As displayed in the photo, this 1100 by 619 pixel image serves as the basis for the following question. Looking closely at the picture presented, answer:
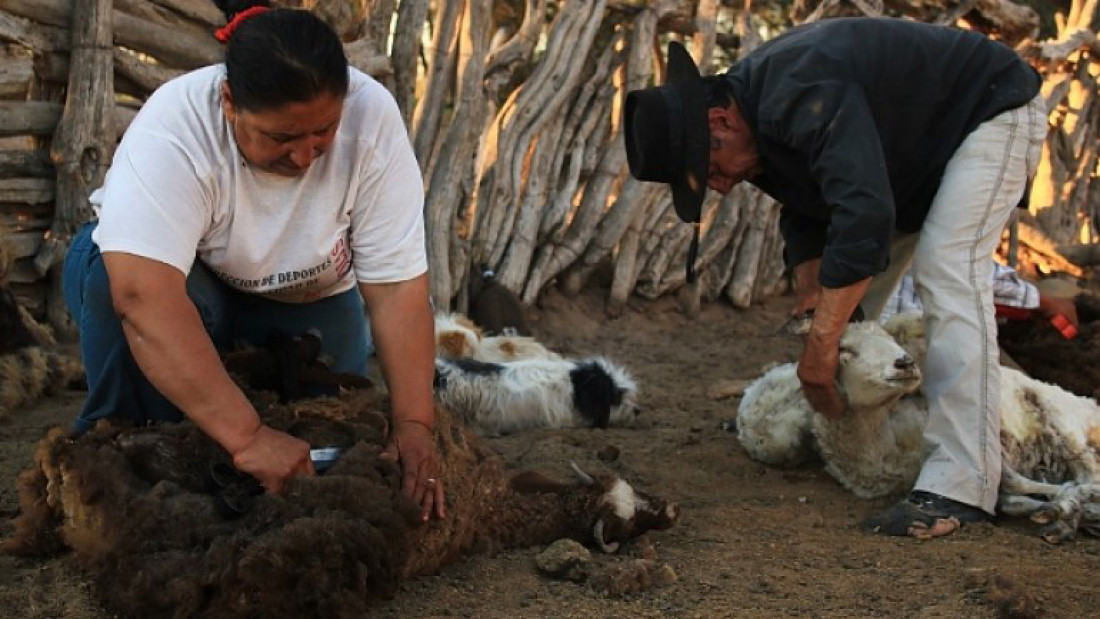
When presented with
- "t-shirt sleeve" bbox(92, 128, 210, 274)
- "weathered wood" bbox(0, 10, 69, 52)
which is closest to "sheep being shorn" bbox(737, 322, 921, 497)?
"t-shirt sleeve" bbox(92, 128, 210, 274)

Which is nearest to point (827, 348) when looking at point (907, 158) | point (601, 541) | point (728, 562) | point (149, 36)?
point (907, 158)

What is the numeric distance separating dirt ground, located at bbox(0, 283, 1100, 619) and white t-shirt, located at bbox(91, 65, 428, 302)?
0.95 meters

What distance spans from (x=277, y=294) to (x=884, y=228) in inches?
78.5

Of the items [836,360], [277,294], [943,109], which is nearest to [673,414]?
[836,360]

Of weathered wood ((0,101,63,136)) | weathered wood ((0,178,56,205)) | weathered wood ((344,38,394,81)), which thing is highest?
weathered wood ((344,38,394,81))

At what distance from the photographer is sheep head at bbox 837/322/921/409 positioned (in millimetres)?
4477

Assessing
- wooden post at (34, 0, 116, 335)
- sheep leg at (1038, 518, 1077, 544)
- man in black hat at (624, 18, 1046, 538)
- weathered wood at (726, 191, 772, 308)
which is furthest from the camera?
weathered wood at (726, 191, 772, 308)

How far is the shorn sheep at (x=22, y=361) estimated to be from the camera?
535 centimetres

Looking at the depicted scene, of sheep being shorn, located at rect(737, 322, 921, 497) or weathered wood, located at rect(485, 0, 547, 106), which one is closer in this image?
sheep being shorn, located at rect(737, 322, 921, 497)

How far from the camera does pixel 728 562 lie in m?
3.76

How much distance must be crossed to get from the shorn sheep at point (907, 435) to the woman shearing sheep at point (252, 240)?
6.25 feet

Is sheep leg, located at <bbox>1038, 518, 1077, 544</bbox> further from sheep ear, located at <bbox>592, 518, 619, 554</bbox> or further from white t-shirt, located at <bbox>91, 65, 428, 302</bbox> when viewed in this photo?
white t-shirt, located at <bbox>91, 65, 428, 302</bbox>

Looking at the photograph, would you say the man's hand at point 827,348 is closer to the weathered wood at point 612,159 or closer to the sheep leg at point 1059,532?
the sheep leg at point 1059,532

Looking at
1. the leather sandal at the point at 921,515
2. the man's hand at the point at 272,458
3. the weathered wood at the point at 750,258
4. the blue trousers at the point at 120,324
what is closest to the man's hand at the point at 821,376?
the leather sandal at the point at 921,515
